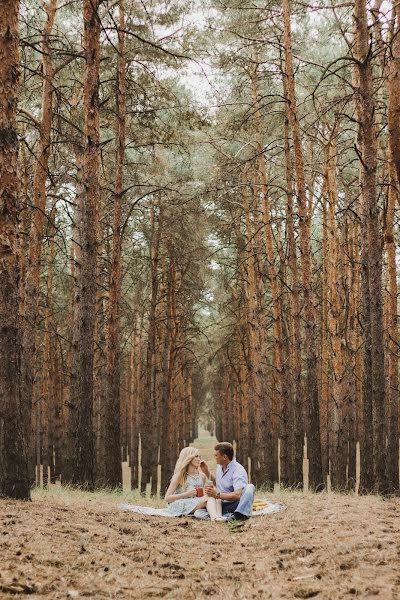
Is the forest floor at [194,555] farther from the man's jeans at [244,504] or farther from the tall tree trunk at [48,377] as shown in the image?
the tall tree trunk at [48,377]

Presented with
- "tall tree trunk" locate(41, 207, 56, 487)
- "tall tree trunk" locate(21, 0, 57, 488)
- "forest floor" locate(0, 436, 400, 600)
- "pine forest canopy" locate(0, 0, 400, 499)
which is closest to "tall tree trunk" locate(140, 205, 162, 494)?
"pine forest canopy" locate(0, 0, 400, 499)

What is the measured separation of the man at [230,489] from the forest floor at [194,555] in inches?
13.2

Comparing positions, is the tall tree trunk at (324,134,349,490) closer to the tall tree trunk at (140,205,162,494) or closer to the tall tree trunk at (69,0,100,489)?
the tall tree trunk at (140,205,162,494)

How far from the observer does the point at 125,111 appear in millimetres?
11836

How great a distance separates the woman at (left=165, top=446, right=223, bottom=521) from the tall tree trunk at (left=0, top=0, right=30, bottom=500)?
2044 millimetres

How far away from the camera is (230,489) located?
7676mm

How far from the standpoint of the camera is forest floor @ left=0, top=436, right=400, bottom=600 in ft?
13.0

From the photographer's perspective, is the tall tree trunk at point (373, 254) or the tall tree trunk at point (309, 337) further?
the tall tree trunk at point (309, 337)

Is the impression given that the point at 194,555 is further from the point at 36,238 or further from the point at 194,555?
the point at 36,238

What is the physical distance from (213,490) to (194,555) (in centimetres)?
201

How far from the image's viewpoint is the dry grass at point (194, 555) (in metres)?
3.96

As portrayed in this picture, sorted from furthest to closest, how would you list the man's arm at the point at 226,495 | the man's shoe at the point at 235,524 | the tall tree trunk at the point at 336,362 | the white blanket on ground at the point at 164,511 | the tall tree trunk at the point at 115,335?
the tall tree trunk at the point at 336,362, the tall tree trunk at the point at 115,335, the white blanket on ground at the point at 164,511, the man's arm at the point at 226,495, the man's shoe at the point at 235,524

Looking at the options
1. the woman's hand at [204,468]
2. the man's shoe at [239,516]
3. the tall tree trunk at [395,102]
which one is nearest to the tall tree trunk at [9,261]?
the woman's hand at [204,468]

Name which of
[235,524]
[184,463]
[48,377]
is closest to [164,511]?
[184,463]
